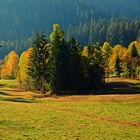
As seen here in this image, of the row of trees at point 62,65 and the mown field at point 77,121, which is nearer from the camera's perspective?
the mown field at point 77,121

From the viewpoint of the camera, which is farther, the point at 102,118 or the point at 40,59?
the point at 40,59

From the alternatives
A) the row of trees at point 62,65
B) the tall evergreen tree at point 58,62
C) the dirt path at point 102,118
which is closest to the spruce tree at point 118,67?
the row of trees at point 62,65

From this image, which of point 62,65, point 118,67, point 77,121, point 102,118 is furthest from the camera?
point 118,67

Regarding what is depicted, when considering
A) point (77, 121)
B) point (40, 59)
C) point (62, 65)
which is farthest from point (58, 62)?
point (77, 121)

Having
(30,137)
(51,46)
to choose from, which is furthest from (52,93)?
(30,137)

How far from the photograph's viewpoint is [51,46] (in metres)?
87.4

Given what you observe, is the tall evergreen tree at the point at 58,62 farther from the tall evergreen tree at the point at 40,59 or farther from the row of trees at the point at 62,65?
the tall evergreen tree at the point at 40,59

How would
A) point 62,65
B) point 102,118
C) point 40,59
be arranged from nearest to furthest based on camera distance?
point 102,118 < point 62,65 < point 40,59

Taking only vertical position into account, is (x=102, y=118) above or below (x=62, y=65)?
below

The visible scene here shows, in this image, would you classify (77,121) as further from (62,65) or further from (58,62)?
(62,65)

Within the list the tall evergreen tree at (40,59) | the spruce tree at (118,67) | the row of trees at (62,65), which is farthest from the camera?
the spruce tree at (118,67)

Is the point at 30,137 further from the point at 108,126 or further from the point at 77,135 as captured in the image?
the point at 108,126

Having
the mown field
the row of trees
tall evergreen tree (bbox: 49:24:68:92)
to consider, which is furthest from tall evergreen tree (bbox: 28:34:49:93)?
the mown field

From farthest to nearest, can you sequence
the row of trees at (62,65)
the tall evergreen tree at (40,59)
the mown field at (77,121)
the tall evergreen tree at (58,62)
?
the tall evergreen tree at (40,59) < the row of trees at (62,65) < the tall evergreen tree at (58,62) < the mown field at (77,121)
